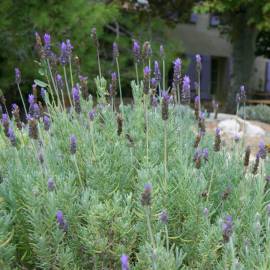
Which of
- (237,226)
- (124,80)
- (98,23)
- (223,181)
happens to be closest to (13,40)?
(98,23)

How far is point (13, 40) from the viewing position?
746cm

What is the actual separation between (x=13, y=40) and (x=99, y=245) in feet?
21.0

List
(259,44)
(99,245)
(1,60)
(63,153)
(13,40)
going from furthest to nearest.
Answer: (259,44), (1,60), (13,40), (63,153), (99,245)

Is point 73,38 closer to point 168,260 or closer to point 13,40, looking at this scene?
point 13,40

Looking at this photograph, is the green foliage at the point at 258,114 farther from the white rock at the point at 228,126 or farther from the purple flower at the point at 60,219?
the purple flower at the point at 60,219

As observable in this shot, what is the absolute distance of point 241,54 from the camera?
1317 cm

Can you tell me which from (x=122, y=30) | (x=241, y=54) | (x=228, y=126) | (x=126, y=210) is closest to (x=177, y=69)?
(x=126, y=210)

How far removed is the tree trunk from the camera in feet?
42.9

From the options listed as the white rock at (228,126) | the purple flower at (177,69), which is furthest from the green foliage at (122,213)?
the white rock at (228,126)

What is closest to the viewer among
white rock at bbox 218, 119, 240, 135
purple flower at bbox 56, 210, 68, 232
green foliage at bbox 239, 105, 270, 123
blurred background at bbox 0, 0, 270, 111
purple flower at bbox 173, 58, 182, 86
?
purple flower at bbox 56, 210, 68, 232

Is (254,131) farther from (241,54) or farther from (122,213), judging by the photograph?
(122,213)

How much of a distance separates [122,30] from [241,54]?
3.43 meters

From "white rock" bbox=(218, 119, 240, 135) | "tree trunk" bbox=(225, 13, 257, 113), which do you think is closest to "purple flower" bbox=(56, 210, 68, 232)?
"white rock" bbox=(218, 119, 240, 135)

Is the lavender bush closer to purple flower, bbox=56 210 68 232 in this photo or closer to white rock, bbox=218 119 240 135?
purple flower, bbox=56 210 68 232
